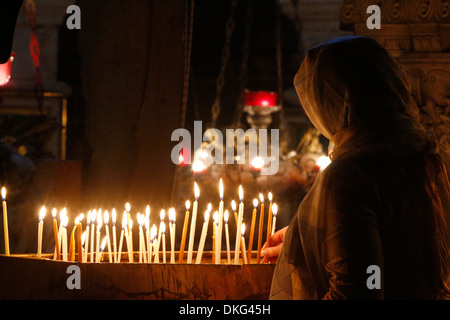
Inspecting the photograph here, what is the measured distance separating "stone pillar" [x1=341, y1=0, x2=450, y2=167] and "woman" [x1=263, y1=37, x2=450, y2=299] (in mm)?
1037

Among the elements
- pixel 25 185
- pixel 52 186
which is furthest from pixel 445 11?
pixel 25 185

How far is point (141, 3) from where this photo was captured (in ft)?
10.4

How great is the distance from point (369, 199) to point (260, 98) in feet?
21.2

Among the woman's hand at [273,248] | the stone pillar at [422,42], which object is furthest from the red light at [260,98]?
the woman's hand at [273,248]

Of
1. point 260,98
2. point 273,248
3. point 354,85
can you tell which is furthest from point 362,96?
point 260,98

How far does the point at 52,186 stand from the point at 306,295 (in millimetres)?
2939

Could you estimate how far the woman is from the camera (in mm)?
1591

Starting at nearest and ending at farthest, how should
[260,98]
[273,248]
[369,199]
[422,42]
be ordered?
[369,199], [273,248], [422,42], [260,98]

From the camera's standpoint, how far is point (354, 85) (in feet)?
5.55

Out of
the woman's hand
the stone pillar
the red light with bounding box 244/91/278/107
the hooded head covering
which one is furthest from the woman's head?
the red light with bounding box 244/91/278/107

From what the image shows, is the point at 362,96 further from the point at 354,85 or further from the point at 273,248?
the point at 273,248

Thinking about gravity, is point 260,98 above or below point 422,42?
above

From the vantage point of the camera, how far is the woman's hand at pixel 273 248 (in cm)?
214

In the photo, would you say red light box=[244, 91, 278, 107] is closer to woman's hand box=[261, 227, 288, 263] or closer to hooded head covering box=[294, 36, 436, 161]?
woman's hand box=[261, 227, 288, 263]
